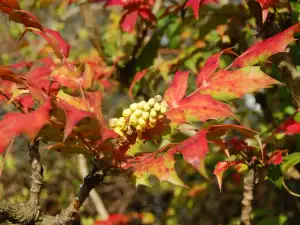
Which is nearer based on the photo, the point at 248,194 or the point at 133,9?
the point at 248,194

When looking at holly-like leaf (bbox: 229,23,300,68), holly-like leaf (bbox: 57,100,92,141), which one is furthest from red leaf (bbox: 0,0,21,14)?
holly-like leaf (bbox: 229,23,300,68)

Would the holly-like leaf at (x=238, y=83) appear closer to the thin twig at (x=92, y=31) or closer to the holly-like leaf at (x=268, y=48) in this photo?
the holly-like leaf at (x=268, y=48)

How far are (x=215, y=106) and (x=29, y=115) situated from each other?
395 mm

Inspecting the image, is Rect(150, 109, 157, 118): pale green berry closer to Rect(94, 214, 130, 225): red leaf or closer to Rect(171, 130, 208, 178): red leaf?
Rect(171, 130, 208, 178): red leaf

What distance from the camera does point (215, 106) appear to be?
915 millimetres

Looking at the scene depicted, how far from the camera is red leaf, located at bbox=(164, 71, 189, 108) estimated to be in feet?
3.32

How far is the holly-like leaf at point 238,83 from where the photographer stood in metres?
0.95

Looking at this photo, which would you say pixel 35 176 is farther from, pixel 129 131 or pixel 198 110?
pixel 198 110

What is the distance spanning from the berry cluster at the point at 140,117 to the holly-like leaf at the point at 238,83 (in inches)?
5.8

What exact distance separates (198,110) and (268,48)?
0.22 meters

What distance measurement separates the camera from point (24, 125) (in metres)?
0.69

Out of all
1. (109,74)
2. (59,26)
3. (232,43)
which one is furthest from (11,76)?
(59,26)

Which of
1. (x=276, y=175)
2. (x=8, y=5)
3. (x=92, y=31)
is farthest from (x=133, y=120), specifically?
(x=92, y=31)

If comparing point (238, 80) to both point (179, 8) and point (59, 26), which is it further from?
point (59, 26)
